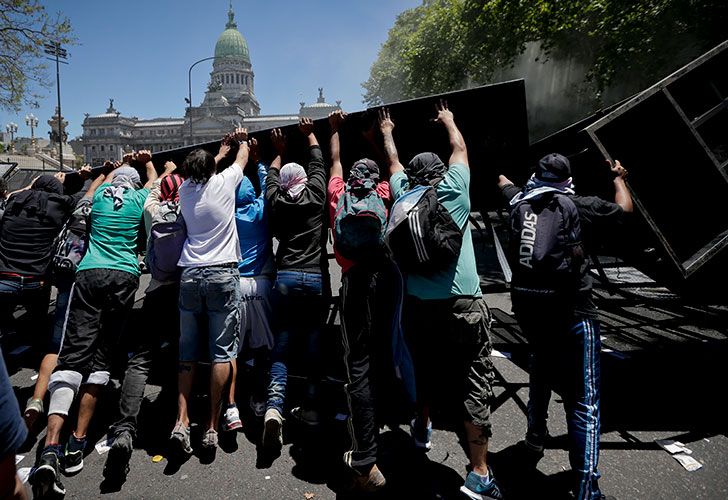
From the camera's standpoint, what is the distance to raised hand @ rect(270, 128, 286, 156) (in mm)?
3750

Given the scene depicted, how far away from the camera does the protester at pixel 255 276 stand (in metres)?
3.59

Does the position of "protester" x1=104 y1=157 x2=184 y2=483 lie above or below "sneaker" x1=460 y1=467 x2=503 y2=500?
above

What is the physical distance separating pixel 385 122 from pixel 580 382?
2.49 metres

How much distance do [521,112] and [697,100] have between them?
7.18ft

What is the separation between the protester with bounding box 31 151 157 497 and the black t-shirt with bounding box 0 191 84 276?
34.6 inches

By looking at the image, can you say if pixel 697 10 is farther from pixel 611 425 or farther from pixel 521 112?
pixel 611 425

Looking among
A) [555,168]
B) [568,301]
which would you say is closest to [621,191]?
[555,168]

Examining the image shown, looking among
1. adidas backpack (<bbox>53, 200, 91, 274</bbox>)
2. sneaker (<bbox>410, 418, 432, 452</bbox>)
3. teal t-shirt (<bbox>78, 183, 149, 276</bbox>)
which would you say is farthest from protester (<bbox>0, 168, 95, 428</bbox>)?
sneaker (<bbox>410, 418, 432, 452</bbox>)

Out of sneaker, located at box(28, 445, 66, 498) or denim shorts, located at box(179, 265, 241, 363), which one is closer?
sneaker, located at box(28, 445, 66, 498)

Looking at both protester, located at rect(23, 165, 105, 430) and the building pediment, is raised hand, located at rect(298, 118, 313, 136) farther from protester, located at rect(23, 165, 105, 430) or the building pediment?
the building pediment

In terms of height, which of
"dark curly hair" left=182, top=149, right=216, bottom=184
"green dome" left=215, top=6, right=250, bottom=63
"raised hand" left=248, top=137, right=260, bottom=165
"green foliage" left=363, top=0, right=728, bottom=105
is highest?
"green dome" left=215, top=6, right=250, bottom=63

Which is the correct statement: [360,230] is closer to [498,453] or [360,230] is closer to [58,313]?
[498,453]

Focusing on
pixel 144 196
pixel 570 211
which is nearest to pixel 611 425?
pixel 570 211

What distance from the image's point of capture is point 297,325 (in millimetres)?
3445
